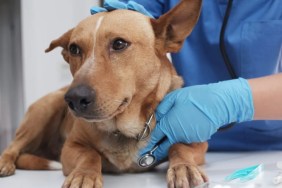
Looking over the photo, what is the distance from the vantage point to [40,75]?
6.75ft

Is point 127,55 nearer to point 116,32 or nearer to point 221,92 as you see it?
point 116,32

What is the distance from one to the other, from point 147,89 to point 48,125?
22.8 inches

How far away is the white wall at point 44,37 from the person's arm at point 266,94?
122cm

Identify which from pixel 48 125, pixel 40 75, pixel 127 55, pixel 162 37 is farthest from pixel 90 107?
pixel 40 75

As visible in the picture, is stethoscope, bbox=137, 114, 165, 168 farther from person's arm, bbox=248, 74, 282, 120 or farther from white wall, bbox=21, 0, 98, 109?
white wall, bbox=21, 0, 98, 109

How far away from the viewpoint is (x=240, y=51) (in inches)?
Result: 52.3

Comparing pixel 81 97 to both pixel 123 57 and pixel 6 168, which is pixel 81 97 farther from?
pixel 6 168

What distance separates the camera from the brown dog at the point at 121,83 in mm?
927

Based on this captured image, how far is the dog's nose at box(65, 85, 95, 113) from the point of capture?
87cm

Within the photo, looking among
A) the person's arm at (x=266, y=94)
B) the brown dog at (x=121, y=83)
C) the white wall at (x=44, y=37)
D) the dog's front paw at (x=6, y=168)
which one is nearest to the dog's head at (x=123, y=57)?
the brown dog at (x=121, y=83)

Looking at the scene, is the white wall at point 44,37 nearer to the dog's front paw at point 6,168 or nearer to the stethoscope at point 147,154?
the dog's front paw at point 6,168

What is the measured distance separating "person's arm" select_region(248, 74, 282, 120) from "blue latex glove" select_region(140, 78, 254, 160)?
2cm

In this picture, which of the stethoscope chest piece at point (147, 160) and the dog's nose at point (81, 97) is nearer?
the dog's nose at point (81, 97)

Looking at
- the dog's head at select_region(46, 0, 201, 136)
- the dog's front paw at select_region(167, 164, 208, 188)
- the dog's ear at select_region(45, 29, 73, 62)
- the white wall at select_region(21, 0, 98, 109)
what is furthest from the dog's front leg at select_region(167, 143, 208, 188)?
the white wall at select_region(21, 0, 98, 109)
